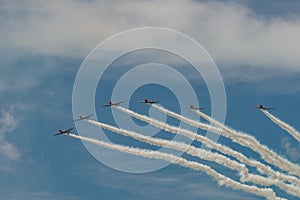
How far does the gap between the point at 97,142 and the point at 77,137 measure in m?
6.19

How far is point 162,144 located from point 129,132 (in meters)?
10.8

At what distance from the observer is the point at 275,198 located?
19962 centimetres

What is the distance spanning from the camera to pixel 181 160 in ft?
644

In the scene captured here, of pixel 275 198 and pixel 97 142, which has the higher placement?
pixel 97 142

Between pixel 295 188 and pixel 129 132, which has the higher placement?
pixel 129 132

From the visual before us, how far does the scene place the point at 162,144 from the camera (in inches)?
7731

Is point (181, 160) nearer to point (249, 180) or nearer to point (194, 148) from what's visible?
point (194, 148)

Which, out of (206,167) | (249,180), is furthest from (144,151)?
(249,180)

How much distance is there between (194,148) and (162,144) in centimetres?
954

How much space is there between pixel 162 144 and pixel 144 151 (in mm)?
5782

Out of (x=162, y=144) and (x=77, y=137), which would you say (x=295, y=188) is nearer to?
(x=162, y=144)

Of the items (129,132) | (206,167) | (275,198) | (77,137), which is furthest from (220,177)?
(77,137)

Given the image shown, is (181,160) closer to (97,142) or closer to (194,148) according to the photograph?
(194,148)

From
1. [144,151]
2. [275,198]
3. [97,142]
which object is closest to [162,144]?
[144,151]
